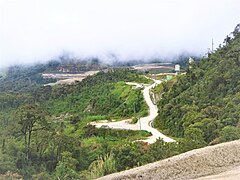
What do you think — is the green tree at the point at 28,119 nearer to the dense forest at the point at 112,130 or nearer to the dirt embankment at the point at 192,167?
the dense forest at the point at 112,130

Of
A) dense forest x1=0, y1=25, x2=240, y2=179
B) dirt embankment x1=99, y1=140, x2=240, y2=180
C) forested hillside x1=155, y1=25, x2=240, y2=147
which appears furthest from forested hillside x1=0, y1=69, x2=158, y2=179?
forested hillside x1=155, y1=25, x2=240, y2=147

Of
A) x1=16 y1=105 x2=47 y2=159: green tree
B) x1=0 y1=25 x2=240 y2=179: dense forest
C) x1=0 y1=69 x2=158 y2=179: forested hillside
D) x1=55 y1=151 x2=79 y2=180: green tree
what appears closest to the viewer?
x1=55 y1=151 x2=79 y2=180: green tree

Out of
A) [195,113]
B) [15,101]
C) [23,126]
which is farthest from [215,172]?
[15,101]

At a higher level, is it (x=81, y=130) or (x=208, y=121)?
(x=208, y=121)

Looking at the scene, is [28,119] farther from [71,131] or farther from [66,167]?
[71,131]

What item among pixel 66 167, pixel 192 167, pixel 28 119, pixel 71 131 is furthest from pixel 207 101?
pixel 192 167

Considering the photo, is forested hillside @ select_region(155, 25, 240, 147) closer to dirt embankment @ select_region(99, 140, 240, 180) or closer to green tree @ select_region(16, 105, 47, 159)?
dirt embankment @ select_region(99, 140, 240, 180)

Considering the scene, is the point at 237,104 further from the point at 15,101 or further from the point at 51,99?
the point at 51,99
